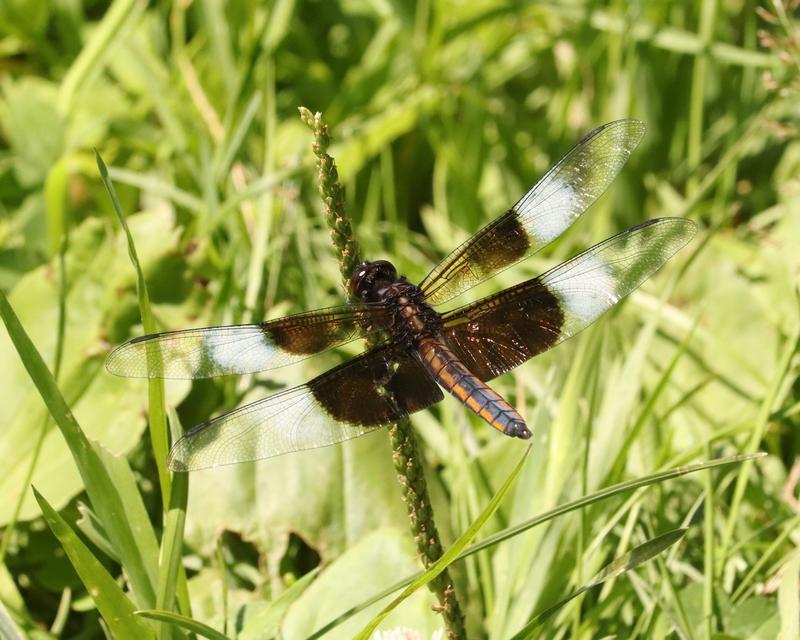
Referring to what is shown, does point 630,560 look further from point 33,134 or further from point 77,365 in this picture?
point 33,134

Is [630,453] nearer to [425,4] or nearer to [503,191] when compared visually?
[503,191]

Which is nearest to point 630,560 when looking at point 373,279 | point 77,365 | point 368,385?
point 368,385

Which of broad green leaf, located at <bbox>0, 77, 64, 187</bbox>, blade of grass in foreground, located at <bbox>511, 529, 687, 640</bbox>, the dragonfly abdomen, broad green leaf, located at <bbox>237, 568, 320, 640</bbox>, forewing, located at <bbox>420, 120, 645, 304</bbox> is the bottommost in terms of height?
blade of grass in foreground, located at <bbox>511, 529, 687, 640</bbox>

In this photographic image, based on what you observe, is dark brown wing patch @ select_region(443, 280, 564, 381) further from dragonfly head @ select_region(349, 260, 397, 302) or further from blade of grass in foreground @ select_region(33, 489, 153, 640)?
blade of grass in foreground @ select_region(33, 489, 153, 640)

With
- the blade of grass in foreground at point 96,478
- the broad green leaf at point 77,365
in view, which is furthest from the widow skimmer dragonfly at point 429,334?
the broad green leaf at point 77,365

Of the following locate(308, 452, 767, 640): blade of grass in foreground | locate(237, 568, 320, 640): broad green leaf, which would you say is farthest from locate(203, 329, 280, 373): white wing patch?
locate(308, 452, 767, 640): blade of grass in foreground

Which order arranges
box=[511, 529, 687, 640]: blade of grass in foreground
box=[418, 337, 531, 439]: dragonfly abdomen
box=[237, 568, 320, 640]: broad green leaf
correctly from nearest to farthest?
box=[511, 529, 687, 640]: blade of grass in foreground < box=[418, 337, 531, 439]: dragonfly abdomen < box=[237, 568, 320, 640]: broad green leaf
